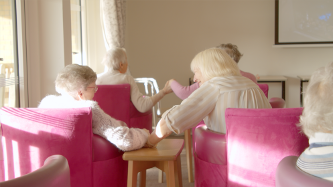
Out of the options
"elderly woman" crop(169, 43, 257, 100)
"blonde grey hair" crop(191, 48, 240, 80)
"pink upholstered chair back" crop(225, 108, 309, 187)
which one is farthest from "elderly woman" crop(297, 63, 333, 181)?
"elderly woman" crop(169, 43, 257, 100)

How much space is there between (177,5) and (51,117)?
470cm

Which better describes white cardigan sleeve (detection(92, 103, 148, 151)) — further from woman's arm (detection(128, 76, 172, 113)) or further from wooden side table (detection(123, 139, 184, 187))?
woman's arm (detection(128, 76, 172, 113))

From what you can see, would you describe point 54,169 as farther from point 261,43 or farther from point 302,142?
point 261,43

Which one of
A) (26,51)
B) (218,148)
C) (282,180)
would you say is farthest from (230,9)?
(282,180)

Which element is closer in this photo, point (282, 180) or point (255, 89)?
point (282, 180)

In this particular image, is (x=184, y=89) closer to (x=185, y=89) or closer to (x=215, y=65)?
(x=185, y=89)

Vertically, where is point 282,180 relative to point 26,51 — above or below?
below

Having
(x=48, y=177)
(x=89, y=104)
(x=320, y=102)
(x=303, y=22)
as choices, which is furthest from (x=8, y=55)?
(x=303, y=22)

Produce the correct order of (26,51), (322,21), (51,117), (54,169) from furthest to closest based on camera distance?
(322,21)
(26,51)
(51,117)
(54,169)

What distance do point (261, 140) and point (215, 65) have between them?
1.91ft

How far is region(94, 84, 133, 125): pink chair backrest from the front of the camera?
271cm

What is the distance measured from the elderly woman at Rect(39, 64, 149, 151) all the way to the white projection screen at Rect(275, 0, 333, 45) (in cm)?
461

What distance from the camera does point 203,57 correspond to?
177 cm

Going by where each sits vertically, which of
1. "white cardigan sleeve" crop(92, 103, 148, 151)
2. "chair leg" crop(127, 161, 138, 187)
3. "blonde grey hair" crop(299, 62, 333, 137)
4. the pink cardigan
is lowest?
"chair leg" crop(127, 161, 138, 187)
